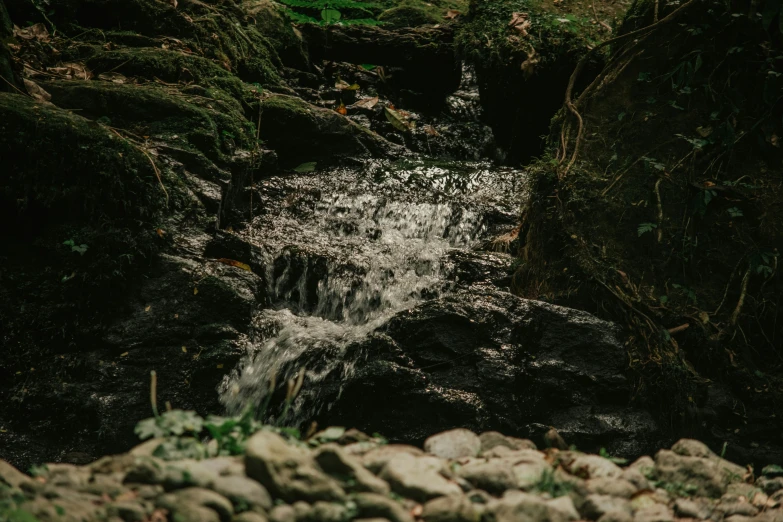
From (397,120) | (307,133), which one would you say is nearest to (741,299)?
(307,133)

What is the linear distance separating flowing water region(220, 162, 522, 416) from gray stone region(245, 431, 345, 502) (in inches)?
88.8

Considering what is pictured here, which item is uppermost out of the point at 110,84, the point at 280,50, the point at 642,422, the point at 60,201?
the point at 280,50

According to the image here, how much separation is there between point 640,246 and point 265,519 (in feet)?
12.8

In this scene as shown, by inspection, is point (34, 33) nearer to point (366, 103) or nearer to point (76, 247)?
point (76, 247)

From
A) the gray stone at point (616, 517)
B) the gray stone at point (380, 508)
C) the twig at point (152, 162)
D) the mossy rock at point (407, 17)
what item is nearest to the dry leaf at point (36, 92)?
the twig at point (152, 162)

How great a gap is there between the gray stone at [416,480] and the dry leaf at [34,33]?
20.3ft

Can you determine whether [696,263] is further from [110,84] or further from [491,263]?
[110,84]

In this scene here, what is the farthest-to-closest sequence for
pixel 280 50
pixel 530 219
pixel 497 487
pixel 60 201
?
pixel 280 50 → pixel 530 219 → pixel 60 201 → pixel 497 487

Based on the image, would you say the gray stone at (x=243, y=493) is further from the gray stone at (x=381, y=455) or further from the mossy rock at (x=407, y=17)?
the mossy rock at (x=407, y=17)

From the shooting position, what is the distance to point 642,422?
4172 mm

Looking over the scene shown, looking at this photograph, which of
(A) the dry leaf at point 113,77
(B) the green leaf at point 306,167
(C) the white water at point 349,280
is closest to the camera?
(C) the white water at point 349,280

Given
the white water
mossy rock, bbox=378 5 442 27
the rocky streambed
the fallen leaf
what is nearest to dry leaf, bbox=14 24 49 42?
the white water

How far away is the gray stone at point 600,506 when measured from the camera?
7.28 ft

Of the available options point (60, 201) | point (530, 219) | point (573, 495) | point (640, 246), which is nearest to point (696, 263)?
point (640, 246)
